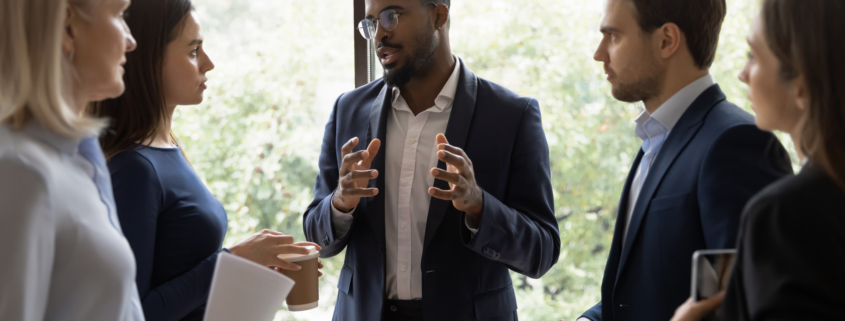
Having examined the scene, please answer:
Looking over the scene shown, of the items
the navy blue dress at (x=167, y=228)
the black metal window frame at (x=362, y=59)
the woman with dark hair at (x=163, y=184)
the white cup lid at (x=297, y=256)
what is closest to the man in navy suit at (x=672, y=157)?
the white cup lid at (x=297, y=256)

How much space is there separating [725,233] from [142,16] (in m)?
1.56

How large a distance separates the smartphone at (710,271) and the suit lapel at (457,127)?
913 mm

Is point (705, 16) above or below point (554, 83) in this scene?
above

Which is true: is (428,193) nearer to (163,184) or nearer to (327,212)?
(327,212)

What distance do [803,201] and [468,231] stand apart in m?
1.05

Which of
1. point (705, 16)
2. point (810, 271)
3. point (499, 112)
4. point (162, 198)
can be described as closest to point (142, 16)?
point (162, 198)

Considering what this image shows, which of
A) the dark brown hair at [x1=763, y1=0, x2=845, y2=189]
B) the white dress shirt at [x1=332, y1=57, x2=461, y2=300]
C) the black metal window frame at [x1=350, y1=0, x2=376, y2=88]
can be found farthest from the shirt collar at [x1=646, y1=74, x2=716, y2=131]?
the black metal window frame at [x1=350, y1=0, x2=376, y2=88]

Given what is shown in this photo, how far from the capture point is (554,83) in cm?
294

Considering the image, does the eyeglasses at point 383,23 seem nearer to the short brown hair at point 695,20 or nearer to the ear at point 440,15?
the ear at point 440,15

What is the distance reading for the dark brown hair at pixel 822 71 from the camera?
0.87 metres

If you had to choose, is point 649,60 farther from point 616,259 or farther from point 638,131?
point 616,259

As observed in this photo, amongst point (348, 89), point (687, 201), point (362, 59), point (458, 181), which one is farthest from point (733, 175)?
point (348, 89)

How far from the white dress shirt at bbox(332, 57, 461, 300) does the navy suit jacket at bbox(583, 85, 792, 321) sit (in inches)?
24.5

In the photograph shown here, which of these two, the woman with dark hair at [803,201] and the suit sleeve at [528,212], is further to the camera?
the suit sleeve at [528,212]
